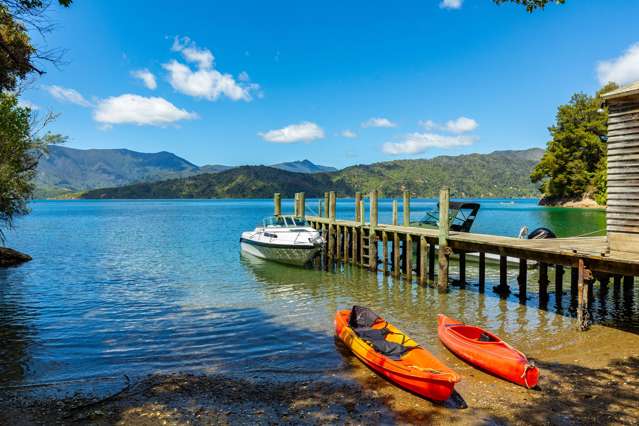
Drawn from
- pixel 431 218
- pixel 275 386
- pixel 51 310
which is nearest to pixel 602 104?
pixel 275 386

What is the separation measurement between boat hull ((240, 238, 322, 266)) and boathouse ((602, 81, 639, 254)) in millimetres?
15192

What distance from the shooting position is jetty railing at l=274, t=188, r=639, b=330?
1264 centimetres

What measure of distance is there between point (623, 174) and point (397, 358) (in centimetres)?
899

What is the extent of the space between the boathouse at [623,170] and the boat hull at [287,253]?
15.2m

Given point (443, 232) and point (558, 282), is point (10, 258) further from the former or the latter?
point (558, 282)

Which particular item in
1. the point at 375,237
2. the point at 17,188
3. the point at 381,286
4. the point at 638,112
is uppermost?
the point at 638,112

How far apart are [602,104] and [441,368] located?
1054 cm

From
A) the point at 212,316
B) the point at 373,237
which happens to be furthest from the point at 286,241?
the point at 212,316

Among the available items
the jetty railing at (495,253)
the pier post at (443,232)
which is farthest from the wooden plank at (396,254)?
the pier post at (443,232)

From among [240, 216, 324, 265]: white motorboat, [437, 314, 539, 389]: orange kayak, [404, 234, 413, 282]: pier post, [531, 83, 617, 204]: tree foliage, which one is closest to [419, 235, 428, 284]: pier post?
[404, 234, 413, 282]: pier post

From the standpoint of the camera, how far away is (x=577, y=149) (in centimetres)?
8544

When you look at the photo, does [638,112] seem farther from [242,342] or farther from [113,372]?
[113,372]

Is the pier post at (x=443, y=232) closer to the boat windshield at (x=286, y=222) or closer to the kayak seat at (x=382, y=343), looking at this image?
the kayak seat at (x=382, y=343)

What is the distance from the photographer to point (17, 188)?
22984 mm
